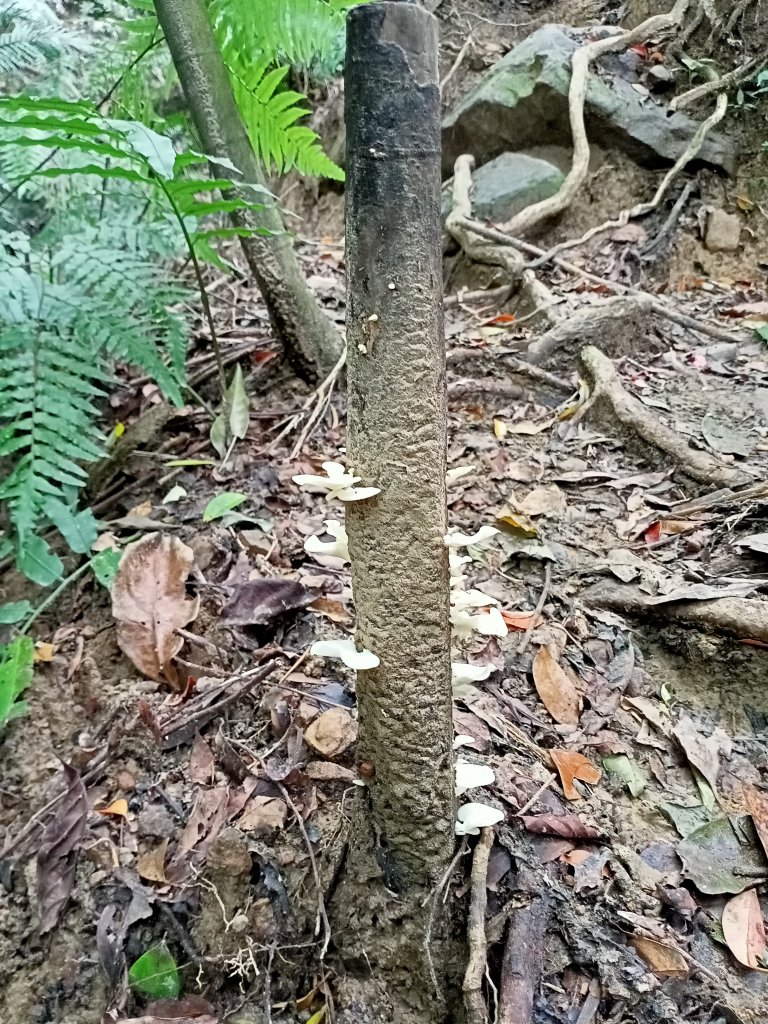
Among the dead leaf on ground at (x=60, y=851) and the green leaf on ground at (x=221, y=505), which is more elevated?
the green leaf on ground at (x=221, y=505)

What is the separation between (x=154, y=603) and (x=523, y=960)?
154 centimetres

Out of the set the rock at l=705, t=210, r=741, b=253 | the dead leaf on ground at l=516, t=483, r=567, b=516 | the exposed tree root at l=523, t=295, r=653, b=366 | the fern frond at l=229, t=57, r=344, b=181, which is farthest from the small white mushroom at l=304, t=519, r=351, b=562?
the rock at l=705, t=210, r=741, b=253

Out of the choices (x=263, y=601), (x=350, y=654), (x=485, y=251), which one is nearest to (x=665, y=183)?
(x=485, y=251)

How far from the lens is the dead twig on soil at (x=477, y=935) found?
51.9 inches

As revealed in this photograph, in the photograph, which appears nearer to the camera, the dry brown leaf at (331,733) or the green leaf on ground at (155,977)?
the green leaf on ground at (155,977)

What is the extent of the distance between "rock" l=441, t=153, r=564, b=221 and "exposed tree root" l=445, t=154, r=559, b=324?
0.11 meters

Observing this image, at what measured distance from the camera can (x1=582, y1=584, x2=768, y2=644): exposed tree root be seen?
6.88 feet

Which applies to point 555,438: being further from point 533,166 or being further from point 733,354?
point 533,166

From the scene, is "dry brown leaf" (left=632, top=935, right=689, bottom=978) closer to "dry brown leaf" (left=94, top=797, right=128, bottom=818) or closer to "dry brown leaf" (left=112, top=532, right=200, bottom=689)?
"dry brown leaf" (left=94, top=797, right=128, bottom=818)

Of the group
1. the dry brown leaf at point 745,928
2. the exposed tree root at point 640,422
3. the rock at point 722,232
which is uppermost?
the rock at point 722,232

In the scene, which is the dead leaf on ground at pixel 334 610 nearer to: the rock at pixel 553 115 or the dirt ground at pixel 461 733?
the dirt ground at pixel 461 733

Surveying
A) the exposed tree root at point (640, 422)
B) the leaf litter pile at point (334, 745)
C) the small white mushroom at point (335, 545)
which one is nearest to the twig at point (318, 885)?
the leaf litter pile at point (334, 745)

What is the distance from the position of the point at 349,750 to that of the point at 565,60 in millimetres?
6151

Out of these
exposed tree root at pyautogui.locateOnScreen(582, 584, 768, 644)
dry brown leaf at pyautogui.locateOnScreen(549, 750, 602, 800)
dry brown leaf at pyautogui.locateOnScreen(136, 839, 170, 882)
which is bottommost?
dry brown leaf at pyautogui.locateOnScreen(549, 750, 602, 800)
